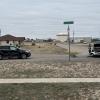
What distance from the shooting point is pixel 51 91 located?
1324 cm

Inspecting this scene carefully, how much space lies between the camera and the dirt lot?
1254 centimetres

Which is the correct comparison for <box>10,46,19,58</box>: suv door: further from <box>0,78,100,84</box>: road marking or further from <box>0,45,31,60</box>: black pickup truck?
<box>0,78,100,84</box>: road marking

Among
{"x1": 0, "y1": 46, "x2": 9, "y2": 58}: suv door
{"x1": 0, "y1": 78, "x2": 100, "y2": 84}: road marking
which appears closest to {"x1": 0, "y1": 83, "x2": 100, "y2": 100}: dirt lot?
{"x1": 0, "y1": 78, "x2": 100, "y2": 84}: road marking

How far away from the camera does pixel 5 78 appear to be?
55.4ft

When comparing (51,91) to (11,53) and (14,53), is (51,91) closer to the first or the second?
(11,53)

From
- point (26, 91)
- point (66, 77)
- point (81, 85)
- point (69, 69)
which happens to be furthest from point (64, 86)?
point (69, 69)

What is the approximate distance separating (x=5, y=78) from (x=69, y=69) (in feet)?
14.0

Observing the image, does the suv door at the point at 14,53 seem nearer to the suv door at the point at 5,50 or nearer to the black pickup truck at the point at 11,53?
the black pickup truck at the point at 11,53

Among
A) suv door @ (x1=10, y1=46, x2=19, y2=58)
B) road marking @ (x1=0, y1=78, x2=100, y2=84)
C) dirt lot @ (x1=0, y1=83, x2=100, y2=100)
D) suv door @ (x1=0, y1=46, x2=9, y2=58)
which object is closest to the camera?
dirt lot @ (x1=0, y1=83, x2=100, y2=100)

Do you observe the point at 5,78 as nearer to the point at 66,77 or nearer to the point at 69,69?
the point at 66,77

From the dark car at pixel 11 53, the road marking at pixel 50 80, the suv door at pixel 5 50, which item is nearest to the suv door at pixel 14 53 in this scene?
the dark car at pixel 11 53

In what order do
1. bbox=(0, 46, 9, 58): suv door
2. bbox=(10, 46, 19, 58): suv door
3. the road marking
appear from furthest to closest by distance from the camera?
bbox=(10, 46, 19, 58): suv door, bbox=(0, 46, 9, 58): suv door, the road marking

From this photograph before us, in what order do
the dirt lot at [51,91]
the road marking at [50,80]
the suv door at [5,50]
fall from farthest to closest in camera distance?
the suv door at [5,50], the road marking at [50,80], the dirt lot at [51,91]

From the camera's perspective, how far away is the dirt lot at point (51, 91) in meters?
12.5
